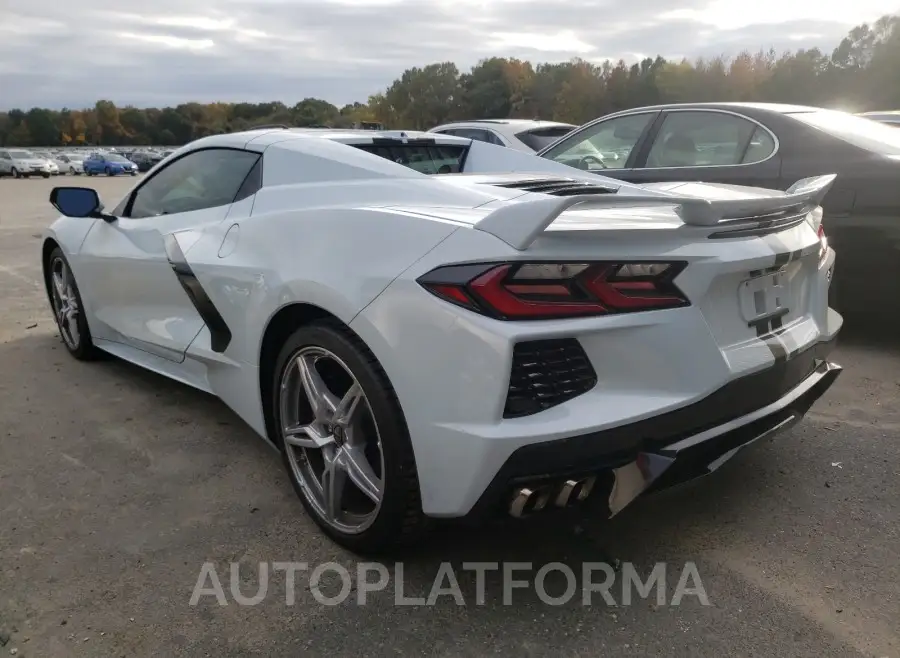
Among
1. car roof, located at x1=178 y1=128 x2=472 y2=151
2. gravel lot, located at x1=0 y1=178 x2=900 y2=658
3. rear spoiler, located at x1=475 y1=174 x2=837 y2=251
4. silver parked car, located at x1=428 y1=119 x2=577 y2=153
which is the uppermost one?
car roof, located at x1=178 y1=128 x2=472 y2=151

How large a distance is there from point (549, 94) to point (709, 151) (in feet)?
333

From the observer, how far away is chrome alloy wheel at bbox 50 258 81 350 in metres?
4.50

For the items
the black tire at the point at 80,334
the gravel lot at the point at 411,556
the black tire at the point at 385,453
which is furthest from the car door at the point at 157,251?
the black tire at the point at 385,453

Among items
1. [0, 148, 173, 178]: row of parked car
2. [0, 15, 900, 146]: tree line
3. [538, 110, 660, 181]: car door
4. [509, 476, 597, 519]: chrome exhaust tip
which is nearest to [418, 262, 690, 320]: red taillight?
[509, 476, 597, 519]: chrome exhaust tip

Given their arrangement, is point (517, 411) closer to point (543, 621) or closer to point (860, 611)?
point (543, 621)

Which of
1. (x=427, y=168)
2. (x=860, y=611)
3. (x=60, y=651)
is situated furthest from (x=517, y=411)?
(x=427, y=168)

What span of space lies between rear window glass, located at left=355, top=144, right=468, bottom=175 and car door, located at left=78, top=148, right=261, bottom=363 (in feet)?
1.86

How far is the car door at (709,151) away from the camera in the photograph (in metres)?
4.68

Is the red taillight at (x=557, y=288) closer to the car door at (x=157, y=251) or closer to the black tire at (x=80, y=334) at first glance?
the car door at (x=157, y=251)

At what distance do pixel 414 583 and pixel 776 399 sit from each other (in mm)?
1250

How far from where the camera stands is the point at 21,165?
130 feet

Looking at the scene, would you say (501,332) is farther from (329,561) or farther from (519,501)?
(329,561)

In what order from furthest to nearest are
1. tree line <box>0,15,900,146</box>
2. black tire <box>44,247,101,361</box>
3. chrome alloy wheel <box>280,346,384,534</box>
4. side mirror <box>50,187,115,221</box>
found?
tree line <box>0,15,900,146</box> → black tire <box>44,247,101,361</box> → side mirror <box>50,187,115,221</box> → chrome alloy wheel <box>280,346,384,534</box>

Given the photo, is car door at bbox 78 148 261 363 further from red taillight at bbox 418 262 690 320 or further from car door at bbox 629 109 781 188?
car door at bbox 629 109 781 188
